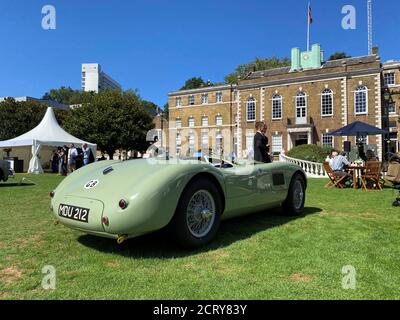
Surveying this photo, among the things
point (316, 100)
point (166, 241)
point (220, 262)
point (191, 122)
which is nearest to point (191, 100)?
point (191, 122)

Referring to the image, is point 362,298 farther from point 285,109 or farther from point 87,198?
point 285,109

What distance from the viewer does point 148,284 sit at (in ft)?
9.41

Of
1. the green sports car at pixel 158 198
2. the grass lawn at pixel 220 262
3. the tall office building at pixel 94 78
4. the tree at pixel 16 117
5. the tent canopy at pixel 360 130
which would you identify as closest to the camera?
the grass lawn at pixel 220 262

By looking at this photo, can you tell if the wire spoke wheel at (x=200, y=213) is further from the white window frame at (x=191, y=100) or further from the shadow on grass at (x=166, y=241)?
the white window frame at (x=191, y=100)

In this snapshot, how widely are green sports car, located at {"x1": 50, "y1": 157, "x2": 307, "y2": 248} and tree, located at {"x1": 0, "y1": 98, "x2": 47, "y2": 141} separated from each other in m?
46.0

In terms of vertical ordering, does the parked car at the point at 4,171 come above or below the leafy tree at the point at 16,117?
below

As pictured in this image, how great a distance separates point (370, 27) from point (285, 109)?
17.0m

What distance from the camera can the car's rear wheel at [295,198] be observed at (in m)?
5.88

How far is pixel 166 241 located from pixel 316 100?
36.0 m

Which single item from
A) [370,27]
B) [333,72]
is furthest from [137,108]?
[370,27]

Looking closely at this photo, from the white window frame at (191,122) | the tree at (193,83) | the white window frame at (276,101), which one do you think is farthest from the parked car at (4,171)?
the tree at (193,83)

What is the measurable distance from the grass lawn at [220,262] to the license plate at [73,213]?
42cm

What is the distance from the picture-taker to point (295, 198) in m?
6.02

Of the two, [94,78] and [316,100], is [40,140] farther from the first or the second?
[316,100]
